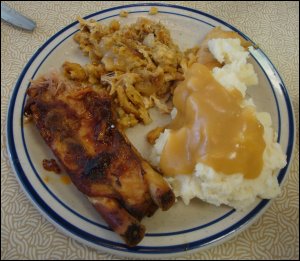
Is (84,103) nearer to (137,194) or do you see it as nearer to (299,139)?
(137,194)

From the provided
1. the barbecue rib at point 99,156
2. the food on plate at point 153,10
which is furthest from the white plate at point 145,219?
the food on plate at point 153,10

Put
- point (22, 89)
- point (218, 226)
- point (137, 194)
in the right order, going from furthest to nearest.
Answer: point (22, 89) < point (218, 226) < point (137, 194)

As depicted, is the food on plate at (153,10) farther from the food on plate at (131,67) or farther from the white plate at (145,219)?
the white plate at (145,219)

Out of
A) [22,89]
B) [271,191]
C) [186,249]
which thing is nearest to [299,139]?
[271,191]

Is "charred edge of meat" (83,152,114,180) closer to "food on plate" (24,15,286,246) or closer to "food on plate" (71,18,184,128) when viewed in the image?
"food on plate" (24,15,286,246)

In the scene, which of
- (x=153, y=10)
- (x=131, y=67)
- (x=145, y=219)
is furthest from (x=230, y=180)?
(x=153, y=10)

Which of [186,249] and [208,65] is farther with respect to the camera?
[208,65]
